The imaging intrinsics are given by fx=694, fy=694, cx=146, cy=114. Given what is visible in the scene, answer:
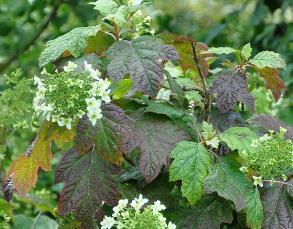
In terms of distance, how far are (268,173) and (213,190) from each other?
132mm

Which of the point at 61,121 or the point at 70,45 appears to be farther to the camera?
the point at 70,45

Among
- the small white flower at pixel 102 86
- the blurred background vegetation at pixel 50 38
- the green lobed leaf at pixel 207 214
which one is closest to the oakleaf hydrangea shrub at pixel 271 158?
the green lobed leaf at pixel 207 214

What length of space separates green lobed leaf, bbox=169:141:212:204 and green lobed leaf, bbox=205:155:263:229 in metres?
0.03

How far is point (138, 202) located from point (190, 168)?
14cm

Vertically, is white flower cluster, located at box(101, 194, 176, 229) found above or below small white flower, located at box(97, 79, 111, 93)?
below

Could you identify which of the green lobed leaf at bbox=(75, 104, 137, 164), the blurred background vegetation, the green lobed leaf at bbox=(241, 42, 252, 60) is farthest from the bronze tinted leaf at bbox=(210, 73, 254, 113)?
the blurred background vegetation

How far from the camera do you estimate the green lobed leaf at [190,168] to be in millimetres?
1577

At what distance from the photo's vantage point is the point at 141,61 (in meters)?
1.70

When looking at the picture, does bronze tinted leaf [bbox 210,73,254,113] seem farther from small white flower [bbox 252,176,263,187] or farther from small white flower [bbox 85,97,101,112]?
small white flower [bbox 85,97,101,112]

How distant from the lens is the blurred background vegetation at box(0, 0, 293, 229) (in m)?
2.12

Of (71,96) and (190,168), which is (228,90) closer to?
(190,168)

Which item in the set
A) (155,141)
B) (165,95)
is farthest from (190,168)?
(165,95)

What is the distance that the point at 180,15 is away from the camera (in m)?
6.85

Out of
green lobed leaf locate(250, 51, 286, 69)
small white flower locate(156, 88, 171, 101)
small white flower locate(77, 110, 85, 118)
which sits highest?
small white flower locate(77, 110, 85, 118)
